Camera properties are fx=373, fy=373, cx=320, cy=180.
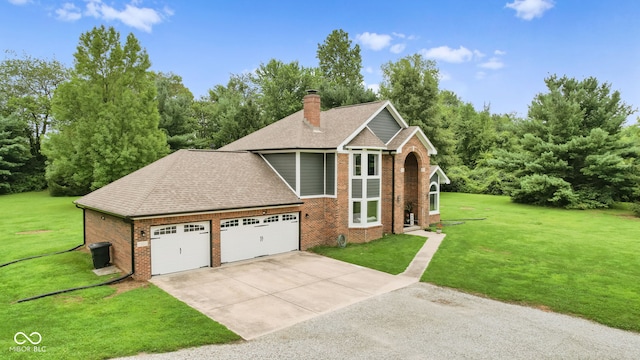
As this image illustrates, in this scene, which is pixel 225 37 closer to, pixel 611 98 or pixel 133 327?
pixel 133 327

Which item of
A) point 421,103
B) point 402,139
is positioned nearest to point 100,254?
point 402,139

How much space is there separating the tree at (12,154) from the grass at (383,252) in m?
44.8

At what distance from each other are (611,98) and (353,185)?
96.7 feet

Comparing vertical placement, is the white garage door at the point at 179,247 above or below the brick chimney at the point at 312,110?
below

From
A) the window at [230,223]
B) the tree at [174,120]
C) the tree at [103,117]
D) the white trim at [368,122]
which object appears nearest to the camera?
the window at [230,223]

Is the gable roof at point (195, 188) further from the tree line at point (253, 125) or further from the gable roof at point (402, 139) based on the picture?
the tree line at point (253, 125)

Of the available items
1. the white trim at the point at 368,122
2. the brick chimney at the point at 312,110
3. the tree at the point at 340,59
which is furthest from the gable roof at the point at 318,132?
the tree at the point at 340,59

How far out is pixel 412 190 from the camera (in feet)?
74.5

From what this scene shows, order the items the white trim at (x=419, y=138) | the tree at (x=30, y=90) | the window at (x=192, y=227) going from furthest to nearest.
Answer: the tree at (x=30, y=90) < the white trim at (x=419, y=138) < the window at (x=192, y=227)

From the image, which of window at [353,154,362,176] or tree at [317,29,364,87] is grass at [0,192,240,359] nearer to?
window at [353,154,362,176]

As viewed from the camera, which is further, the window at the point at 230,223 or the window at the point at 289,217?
Result: the window at the point at 289,217

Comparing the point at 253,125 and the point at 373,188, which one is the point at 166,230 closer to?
the point at 373,188

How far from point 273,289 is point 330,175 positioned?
7334 mm

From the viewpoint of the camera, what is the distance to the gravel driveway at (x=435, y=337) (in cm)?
777
